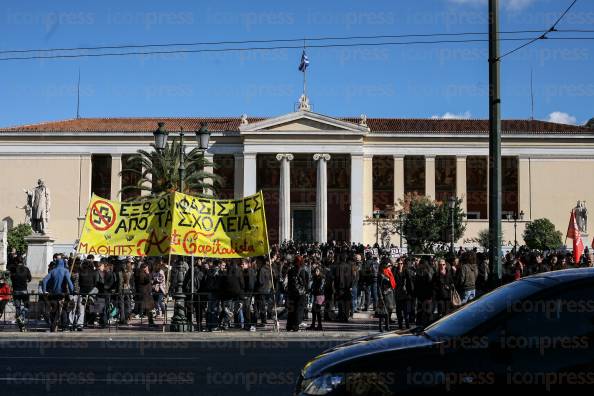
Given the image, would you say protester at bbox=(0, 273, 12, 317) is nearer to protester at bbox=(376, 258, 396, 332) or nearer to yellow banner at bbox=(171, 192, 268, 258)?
yellow banner at bbox=(171, 192, 268, 258)

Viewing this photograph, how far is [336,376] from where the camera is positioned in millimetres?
5039

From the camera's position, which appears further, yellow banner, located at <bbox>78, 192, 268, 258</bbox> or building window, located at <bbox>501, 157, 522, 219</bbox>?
building window, located at <bbox>501, 157, 522, 219</bbox>

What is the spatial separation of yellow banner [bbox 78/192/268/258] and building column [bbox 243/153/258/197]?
157ft

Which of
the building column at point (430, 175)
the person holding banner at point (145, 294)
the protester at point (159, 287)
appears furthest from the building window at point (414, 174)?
the person holding banner at point (145, 294)

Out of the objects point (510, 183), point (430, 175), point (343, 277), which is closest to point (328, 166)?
point (430, 175)

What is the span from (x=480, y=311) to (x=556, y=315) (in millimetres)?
577

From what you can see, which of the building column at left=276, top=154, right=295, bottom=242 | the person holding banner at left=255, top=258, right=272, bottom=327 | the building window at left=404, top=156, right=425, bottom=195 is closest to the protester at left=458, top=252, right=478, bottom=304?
the person holding banner at left=255, top=258, right=272, bottom=327

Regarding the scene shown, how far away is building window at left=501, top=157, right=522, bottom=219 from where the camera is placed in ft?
220

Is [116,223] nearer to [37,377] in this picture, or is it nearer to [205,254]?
[205,254]

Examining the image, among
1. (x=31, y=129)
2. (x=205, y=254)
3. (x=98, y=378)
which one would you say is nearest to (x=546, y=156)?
(x=31, y=129)

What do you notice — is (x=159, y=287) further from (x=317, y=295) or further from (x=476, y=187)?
(x=476, y=187)

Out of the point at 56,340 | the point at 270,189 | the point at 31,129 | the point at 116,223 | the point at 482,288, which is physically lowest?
the point at 56,340

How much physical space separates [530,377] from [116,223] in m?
13.0

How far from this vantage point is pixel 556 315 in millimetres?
5027
